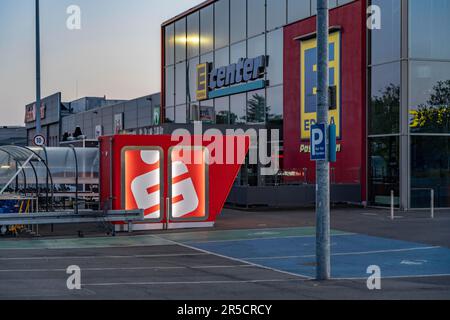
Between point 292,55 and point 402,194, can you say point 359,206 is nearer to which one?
point 402,194

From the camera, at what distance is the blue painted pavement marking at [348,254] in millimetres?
14492

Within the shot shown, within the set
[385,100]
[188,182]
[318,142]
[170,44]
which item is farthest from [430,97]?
[170,44]

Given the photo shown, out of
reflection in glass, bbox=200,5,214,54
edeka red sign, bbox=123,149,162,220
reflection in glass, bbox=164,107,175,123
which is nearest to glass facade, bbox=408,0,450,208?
edeka red sign, bbox=123,149,162,220

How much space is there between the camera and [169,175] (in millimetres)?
22953

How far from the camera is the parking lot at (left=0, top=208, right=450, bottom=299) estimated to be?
1160 cm

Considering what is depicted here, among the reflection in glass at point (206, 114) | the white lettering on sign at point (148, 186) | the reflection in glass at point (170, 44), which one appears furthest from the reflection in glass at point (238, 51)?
the white lettering on sign at point (148, 186)

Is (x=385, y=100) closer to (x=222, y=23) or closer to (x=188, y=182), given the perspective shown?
(x=188, y=182)

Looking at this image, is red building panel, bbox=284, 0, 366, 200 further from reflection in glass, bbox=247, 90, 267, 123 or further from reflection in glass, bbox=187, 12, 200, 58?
reflection in glass, bbox=187, 12, 200, 58

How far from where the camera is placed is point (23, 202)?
73.2 feet

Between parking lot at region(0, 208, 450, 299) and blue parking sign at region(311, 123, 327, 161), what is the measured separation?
2238 mm

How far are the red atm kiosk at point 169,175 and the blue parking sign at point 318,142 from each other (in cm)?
1046

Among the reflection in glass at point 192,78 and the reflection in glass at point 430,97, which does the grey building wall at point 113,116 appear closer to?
the reflection in glass at point 192,78

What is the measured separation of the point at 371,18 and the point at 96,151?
13.6 metres

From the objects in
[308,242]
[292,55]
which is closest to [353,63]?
[292,55]
